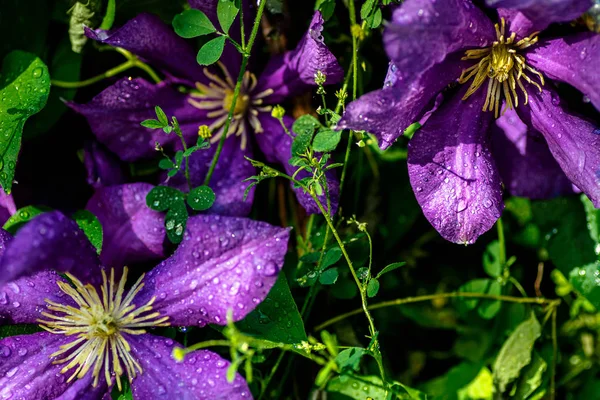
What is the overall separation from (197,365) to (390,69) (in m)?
0.46

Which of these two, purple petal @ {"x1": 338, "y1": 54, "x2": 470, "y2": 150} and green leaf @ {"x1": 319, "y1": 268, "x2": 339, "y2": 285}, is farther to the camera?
green leaf @ {"x1": 319, "y1": 268, "x2": 339, "y2": 285}

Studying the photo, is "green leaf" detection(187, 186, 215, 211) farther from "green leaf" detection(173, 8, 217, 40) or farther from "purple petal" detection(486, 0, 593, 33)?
"purple petal" detection(486, 0, 593, 33)

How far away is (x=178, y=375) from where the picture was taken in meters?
0.89

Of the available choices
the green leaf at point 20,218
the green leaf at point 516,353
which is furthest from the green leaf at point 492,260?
the green leaf at point 20,218

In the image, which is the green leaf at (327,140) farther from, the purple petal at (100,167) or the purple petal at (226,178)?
the purple petal at (100,167)

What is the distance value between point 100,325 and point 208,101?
0.41 m

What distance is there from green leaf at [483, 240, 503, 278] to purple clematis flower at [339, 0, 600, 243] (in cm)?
33

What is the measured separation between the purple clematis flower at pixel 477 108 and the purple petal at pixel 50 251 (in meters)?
0.37

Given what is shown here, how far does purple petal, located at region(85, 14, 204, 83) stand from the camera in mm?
946

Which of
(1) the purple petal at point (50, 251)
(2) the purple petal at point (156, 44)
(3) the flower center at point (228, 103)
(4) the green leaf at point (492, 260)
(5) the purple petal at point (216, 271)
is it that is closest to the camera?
(1) the purple petal at point (50, 251)

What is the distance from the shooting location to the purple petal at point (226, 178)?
102 centimetres

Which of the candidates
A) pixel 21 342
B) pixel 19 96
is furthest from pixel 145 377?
pixel 19 96

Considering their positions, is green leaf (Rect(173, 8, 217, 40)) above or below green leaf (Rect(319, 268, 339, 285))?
above

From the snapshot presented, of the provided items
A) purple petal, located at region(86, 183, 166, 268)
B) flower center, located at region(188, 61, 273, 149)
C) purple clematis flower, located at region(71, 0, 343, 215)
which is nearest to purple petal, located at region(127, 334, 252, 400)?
purple petal, located at region(86, 183, 166, 268)
